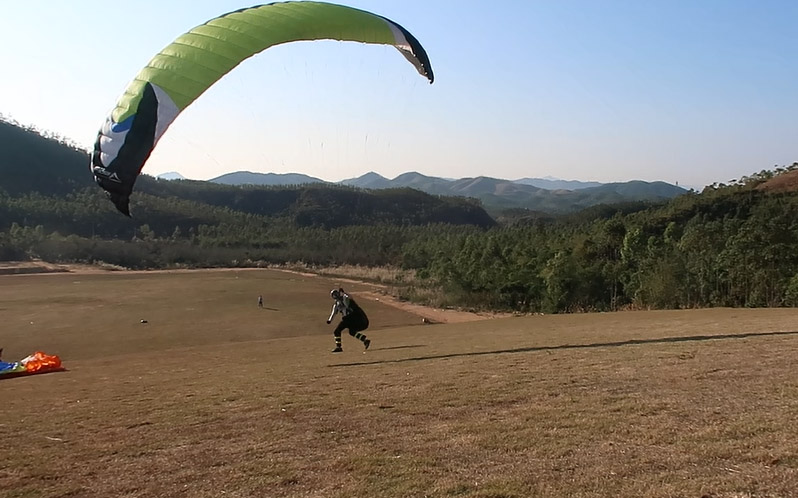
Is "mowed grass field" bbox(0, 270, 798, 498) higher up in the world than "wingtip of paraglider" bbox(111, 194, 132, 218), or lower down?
lower down

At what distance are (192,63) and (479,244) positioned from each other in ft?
125

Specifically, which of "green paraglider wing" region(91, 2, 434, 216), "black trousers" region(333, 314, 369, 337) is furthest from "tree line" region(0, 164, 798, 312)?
"green paraglider wing" region(91, 2, 434, 216)

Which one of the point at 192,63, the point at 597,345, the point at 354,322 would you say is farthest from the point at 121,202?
the point at 597,345

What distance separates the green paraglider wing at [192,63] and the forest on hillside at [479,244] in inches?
876

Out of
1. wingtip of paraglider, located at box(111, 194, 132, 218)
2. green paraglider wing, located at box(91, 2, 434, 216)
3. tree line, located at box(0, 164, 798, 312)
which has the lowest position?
tree line, located at box(0, 164, 798, 312)

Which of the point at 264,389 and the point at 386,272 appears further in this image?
the point at 386,272

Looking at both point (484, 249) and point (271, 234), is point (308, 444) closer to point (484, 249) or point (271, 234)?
point (484, 249)

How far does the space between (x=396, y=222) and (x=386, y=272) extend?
7239cm

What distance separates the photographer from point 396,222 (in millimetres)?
138000

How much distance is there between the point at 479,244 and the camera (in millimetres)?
46500

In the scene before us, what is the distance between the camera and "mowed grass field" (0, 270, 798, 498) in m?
4.17

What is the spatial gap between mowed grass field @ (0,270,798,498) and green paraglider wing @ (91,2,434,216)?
10.8 ft

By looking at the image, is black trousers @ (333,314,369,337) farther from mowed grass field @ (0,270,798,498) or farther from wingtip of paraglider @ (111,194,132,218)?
wingtip of paraglider @ (111,194,132,218)

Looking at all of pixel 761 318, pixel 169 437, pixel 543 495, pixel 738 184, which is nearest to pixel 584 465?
pixel 543 495
